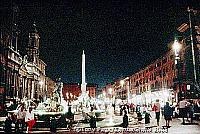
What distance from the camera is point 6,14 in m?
63.5

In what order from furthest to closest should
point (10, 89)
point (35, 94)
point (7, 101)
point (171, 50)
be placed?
1. point (35, 94)
2. point (171, 50)
3. point (10, 89)
4. point (7, 101)

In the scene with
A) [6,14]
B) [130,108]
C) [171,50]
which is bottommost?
[130,108]

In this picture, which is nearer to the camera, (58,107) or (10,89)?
(58,107)

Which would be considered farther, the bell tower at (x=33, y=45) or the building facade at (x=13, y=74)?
the bell tower at (x=33, y=45)

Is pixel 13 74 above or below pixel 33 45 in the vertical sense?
below

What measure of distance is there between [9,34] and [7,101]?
48.6 ft

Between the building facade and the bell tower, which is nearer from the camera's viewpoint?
the building facade

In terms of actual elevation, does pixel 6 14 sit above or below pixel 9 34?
above

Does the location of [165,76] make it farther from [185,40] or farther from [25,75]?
[25,75]

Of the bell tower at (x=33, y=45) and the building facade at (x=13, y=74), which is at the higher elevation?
the bell tower at (x=33, y=45)

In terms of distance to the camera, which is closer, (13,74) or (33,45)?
(13,74)

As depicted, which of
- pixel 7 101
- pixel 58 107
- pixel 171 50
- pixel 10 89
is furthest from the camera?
pixel 171 50

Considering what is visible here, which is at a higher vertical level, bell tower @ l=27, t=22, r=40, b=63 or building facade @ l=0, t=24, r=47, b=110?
bell tower @ l=27, t=22, r=40, b=63

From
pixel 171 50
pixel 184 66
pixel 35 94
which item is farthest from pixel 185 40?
pixel 35 94
